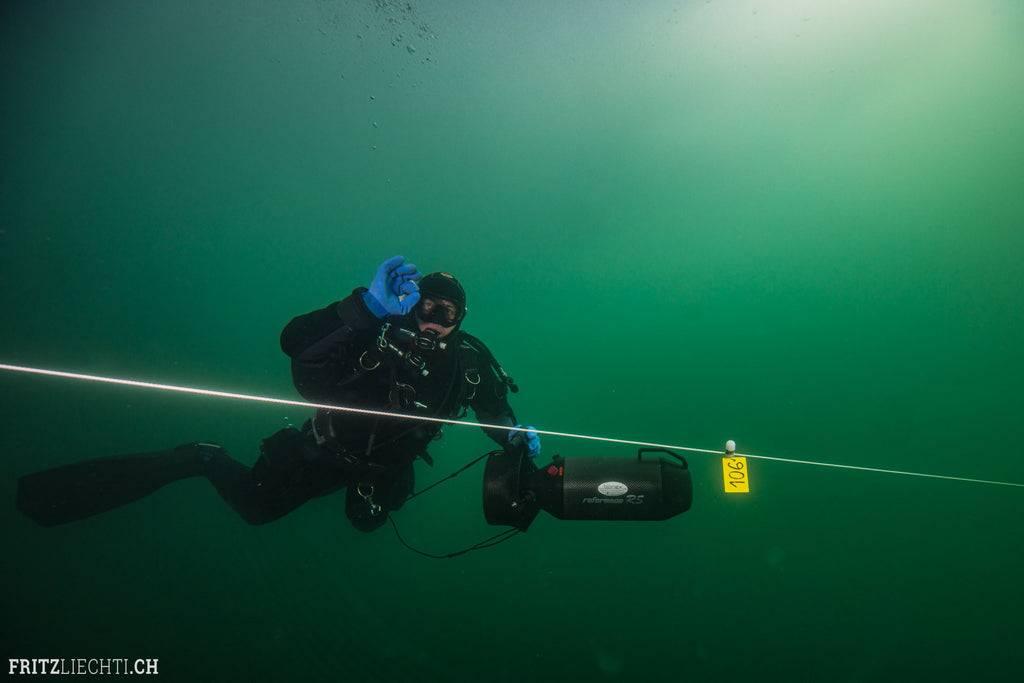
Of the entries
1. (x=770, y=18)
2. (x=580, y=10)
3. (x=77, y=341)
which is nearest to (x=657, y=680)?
Result: (x=770, y=18)

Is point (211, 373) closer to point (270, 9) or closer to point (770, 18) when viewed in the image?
point (270, 9)

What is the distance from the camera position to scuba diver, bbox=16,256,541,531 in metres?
2.63

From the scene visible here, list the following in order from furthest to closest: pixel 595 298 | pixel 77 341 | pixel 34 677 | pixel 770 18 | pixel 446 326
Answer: pixel 77 341 < pixel 595 298 < pixel 770 18 < pixel 34 677 < pixel 446 326

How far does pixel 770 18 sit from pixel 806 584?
8.85 m

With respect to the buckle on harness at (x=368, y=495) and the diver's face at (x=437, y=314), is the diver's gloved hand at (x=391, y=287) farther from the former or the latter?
the buckle on harness at (x=368, y=495)

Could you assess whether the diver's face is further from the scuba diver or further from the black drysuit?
the black drysuit

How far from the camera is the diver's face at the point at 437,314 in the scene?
2.77 m

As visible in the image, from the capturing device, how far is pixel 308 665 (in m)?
6.47

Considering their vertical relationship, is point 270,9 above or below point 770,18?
above

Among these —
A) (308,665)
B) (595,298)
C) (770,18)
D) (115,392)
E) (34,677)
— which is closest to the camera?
(34,677)

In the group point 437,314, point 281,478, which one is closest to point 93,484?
point 281,478

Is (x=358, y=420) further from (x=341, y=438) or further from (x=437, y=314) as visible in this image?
(x=437, y=314)

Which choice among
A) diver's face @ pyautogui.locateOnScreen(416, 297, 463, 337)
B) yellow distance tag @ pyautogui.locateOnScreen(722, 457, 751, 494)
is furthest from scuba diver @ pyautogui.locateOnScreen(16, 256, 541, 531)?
yellow distance tag @ pyautogui.locateOnScreen(722, 457, 751, 494)

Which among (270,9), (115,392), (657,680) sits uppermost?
(270,9)
